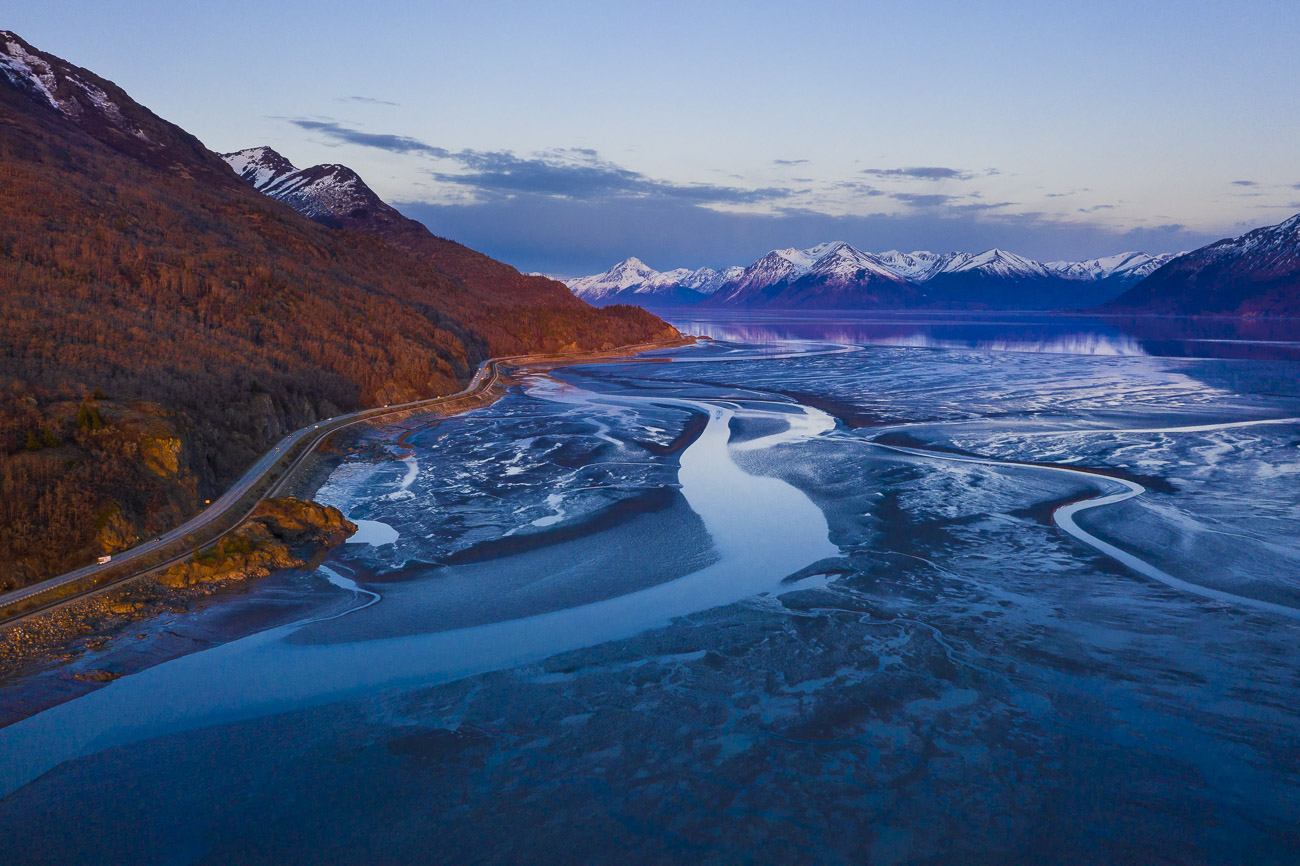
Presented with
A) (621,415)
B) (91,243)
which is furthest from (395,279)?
(621,415)

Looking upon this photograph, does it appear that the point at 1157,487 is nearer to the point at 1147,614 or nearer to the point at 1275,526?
the point at 1275,526

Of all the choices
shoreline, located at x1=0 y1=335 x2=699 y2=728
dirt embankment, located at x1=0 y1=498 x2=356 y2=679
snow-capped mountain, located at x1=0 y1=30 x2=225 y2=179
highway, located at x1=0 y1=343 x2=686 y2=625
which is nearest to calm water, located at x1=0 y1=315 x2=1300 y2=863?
shoreline, located at x1=0 y1=335 x2=699 y2=728

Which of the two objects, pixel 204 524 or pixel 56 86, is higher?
pixel 56 86

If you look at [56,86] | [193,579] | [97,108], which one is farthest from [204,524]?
[56,86]

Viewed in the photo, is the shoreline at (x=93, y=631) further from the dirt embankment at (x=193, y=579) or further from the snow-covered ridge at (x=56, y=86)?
the snow-covered ridge at (x=56, y=86)

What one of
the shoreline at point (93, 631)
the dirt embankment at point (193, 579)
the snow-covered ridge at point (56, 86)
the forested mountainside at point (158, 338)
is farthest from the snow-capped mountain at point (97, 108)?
the shoreline at point (93, 631)

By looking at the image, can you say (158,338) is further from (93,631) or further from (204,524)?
(93,631)
